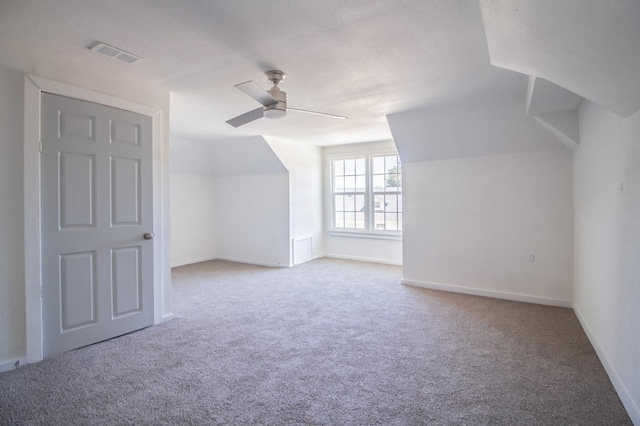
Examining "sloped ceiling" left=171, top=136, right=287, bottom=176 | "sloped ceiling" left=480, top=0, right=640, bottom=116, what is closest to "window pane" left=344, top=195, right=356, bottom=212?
"sloped ceiling" left=171, top=136, right=287, bottom=176

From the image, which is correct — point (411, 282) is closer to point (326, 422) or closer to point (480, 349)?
point (480, 349)

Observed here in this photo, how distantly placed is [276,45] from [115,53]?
1.25 metres

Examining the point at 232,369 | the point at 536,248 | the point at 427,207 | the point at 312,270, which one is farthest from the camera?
the point at 312,270

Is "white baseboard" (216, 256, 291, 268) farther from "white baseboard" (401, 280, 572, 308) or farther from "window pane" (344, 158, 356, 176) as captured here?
"white baseboard" (401, 280, 572, 308)

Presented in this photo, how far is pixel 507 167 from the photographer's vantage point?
4078mm

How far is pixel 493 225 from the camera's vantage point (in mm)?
4199

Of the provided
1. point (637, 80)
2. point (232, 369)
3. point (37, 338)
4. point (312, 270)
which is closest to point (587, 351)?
point (637, 80)

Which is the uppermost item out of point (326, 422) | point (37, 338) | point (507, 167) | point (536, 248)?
point (507, 167)

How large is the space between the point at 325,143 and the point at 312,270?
247 centimetres

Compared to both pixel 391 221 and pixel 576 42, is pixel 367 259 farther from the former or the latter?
pixel 576 42

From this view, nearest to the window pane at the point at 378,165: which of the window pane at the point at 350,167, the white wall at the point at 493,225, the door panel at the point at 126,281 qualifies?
the window pane at the point at 350,167

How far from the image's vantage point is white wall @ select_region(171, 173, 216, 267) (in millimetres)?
6203

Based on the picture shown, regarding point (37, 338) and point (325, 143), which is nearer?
point (37, 338)

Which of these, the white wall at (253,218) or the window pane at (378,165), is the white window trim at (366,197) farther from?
the white wall at (253,218)
